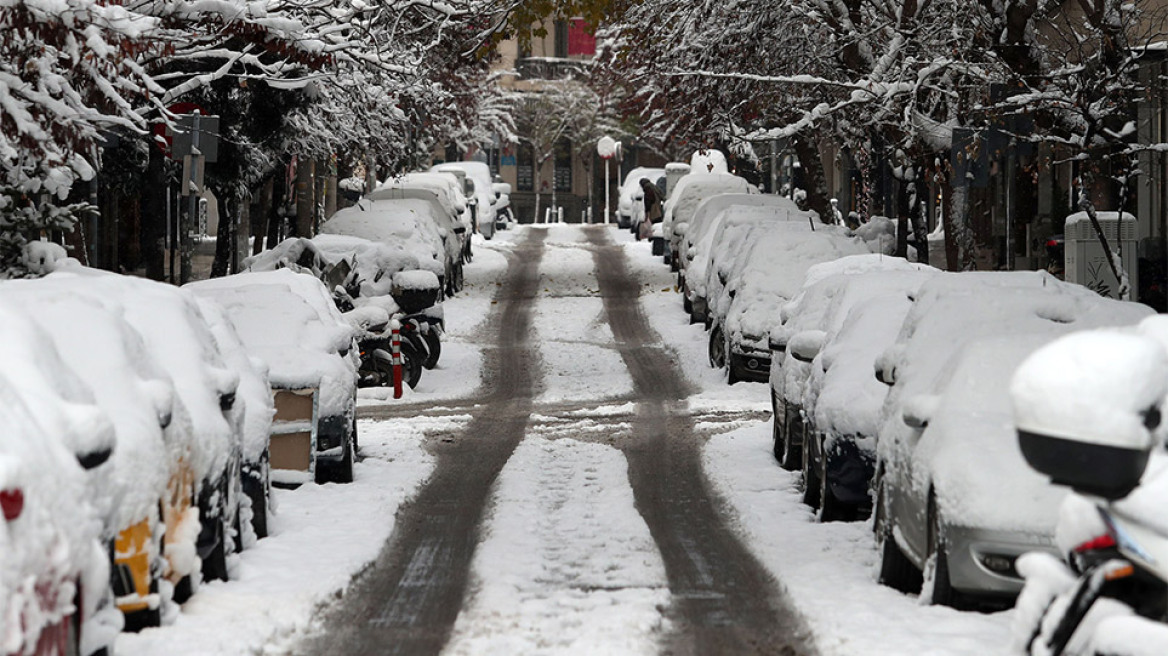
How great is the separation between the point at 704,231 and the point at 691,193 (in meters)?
6.73

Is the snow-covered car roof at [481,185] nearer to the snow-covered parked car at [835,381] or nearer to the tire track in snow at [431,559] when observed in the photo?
the tire track in snow at [431,559]

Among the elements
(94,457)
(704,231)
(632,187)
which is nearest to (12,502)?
(94,457)

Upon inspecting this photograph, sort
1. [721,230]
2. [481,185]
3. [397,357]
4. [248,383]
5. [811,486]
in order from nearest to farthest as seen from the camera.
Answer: [248,383]
[811,486]
[397,357]
[721,230]
[481,185]

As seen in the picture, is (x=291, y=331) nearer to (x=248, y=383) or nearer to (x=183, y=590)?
(x=248, y=383)

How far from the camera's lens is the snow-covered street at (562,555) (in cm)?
902

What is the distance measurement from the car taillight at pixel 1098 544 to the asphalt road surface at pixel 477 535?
3.22m

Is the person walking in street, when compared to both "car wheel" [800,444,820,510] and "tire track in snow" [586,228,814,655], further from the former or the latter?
"car wheel" [800,444,820,510]

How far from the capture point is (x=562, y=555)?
11.6 meters

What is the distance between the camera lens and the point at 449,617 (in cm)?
970

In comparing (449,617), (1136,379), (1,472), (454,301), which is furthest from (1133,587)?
(454,301)

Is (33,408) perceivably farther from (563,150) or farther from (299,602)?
(563,150)

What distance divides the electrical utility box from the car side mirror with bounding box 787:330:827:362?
9.94 metres

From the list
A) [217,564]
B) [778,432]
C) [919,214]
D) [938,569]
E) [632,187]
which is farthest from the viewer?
[632,187]

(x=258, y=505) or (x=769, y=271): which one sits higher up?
(x=769, y=271)
